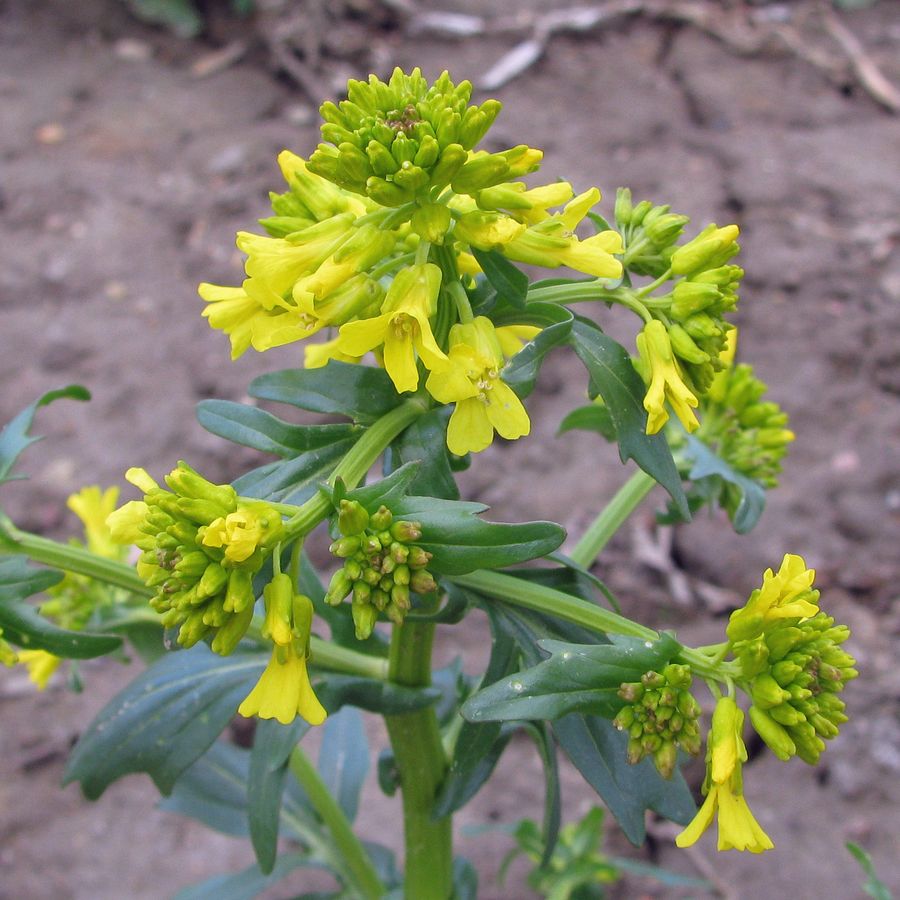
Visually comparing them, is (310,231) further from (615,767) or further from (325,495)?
(615,767)

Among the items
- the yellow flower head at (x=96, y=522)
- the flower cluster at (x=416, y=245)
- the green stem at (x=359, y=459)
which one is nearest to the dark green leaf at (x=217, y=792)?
the yellow flower head at (x=96, y=522)

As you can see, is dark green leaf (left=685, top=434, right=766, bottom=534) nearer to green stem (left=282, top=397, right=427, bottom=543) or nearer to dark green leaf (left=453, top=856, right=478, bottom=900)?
green stem (left=282, top=397, right=427, bottom=543)

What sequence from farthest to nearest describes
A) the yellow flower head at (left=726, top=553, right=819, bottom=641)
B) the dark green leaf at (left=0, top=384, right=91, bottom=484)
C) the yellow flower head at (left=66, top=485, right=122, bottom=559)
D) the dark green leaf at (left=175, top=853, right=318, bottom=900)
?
the dark green leaf at (left=175, top=853, right=318, bottom=900) < the yellow flower head at (left=66, top=485, right=122, bottom=559) < the dark green leaf at (left=0, top=384, right=91, bottom=484) < the yellow flower head at (left=726, top=553, right=819, bottom=641)

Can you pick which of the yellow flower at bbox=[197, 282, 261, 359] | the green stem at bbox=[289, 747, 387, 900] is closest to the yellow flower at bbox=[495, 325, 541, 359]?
the yellow flower at bbox=[197, 282, 261, 359]

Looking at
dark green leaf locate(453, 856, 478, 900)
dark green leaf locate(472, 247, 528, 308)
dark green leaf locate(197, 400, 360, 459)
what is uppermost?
dark green leaf locate(472, 247, 528, 308)

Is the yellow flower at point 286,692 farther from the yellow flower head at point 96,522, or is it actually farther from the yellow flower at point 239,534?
the yellow flower head at point 96,522

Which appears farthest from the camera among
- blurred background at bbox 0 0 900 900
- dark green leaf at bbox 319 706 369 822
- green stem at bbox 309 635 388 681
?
blurred background at bbox 0 0 900 900

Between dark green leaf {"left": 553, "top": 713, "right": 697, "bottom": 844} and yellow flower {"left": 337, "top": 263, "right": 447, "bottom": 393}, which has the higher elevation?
yellow flower {"left": 337, "top": 263, "right": 447, "bottom": 393}
